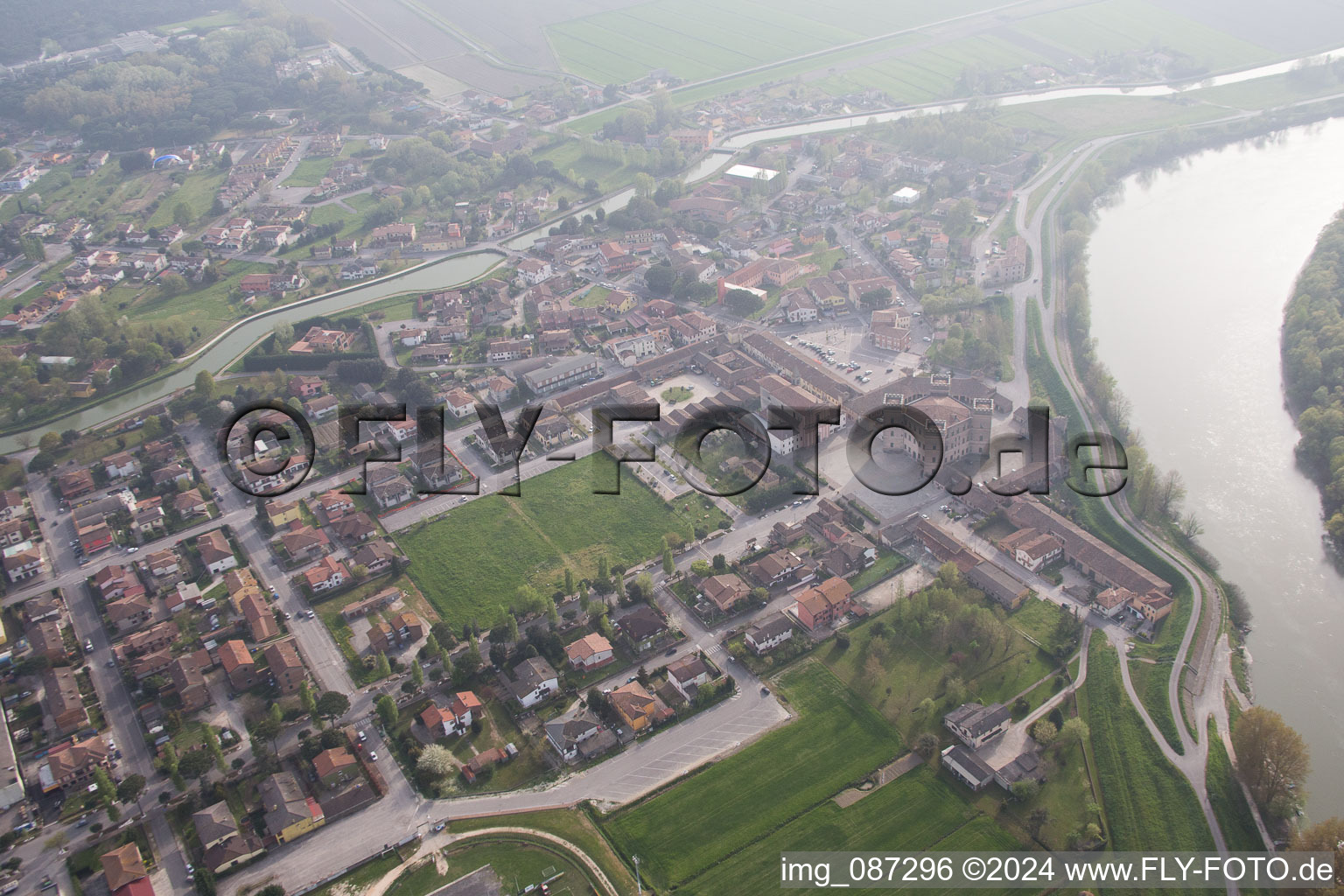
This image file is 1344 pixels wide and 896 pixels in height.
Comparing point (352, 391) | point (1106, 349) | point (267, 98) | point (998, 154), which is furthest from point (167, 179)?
point (1106, 349)

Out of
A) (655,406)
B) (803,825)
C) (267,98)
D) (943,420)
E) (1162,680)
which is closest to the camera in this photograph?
(803,825)

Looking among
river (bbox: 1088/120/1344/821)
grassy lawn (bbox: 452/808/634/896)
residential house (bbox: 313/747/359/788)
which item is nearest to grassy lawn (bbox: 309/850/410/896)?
grassy lawn (bbox: 452/808/634/896)

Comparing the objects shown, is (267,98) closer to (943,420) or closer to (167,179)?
(167,179)

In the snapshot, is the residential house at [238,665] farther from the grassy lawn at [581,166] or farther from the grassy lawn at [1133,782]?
the grassy lawn at [581,166]

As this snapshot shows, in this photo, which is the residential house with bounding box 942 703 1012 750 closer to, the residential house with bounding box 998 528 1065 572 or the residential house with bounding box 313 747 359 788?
the residential house with bounding box 998 528 1065 572

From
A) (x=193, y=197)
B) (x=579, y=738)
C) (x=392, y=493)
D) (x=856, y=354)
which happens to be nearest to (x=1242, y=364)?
(x=856, y=354)

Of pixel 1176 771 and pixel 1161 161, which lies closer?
pixel 1176 771

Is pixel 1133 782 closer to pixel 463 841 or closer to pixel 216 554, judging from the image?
pixel 463 841
